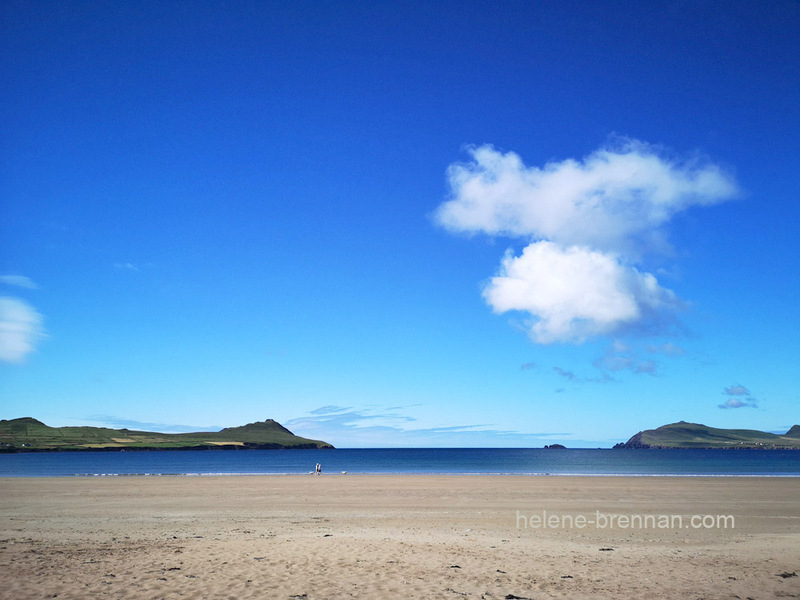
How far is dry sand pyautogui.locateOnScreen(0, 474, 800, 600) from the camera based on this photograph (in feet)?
36.9

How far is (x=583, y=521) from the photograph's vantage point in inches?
850

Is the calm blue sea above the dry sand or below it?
below

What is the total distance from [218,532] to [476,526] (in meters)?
10.1

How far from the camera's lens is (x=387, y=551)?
48.5 ft

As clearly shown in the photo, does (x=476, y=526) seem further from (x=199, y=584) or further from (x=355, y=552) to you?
(x=199, y=584)
